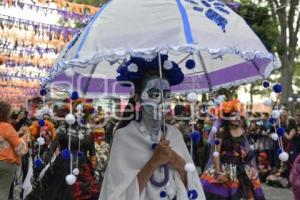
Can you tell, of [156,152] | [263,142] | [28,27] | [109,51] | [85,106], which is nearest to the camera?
[109,51]

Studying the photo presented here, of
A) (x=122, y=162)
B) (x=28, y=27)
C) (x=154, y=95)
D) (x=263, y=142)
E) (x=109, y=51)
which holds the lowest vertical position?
(x=263, y=142)

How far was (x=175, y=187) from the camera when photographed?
11.4 ft

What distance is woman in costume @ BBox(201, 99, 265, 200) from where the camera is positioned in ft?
22.4

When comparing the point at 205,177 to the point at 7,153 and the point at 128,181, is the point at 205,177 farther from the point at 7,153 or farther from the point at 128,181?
the point at 128,181

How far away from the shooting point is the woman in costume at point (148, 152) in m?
3.36

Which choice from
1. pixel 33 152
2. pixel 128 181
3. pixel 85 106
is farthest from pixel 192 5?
pixel 33 152

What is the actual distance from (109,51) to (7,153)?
13.7 ft

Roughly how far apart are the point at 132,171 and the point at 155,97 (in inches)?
20.6

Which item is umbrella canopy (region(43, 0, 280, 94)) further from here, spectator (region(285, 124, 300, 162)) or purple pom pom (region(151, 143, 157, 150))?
spectator (region(285, 124, 300, 162))

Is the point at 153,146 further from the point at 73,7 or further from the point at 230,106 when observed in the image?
the point at 73,7

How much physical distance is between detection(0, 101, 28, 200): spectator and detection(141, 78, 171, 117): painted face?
367 cm

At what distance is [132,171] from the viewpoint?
3365mm

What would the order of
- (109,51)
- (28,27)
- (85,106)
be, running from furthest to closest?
(28,27), (85,106), (109,51)

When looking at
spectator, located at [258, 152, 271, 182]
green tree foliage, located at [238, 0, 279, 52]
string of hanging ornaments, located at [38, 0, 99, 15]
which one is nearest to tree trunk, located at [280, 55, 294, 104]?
green tree foliage, located at [238, 0, 279, 52]
